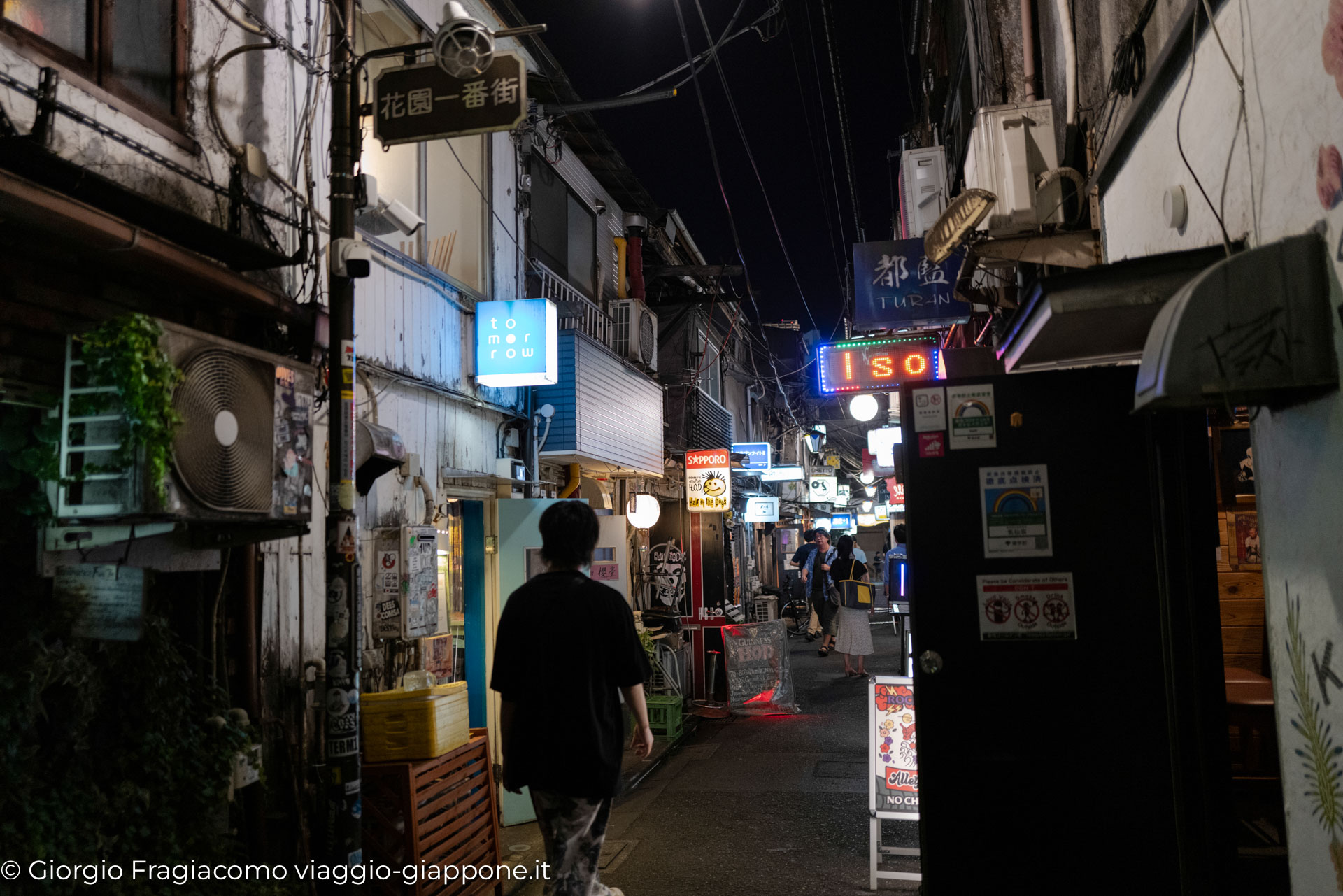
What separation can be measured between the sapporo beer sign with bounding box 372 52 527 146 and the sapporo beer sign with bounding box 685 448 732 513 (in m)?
10.9

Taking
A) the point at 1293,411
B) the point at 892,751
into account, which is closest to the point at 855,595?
the point at 892,751

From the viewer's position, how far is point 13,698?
4023mm

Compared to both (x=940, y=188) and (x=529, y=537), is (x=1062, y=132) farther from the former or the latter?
(x=529, y=537)

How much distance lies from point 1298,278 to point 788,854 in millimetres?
5687

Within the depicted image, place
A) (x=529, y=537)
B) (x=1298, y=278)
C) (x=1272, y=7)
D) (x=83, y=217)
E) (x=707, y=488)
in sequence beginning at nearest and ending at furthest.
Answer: (x=1298, y=278)
(x=1272, y=7)
(x=83, y=217)
(x=529, y=537)
(x=707, y=488)

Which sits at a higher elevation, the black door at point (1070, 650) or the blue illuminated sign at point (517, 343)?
the blue illuminated sign at point (517, 343)

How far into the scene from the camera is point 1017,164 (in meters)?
6.98

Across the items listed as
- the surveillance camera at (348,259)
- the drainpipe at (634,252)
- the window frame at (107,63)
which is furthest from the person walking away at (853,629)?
the window frame at (107,63)

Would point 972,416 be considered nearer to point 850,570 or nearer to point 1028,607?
point 1028,607

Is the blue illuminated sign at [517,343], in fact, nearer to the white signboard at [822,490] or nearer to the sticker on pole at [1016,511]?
the sticker on pole at [1016,511]

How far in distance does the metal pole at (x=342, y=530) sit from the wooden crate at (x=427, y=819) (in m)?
0.31

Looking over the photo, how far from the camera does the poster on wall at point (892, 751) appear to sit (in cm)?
636

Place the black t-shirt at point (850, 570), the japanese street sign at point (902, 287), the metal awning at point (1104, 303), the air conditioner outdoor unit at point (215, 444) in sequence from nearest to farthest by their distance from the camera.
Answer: the metal awning at point (1104, 303)
the air conditioner outdoor unit at point (215, 444)
the japanese street sign at point (902, 287)
the black t-shirt at point (850, 570)

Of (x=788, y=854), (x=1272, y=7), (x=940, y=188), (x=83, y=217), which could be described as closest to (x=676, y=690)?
(x=788, y=854)
